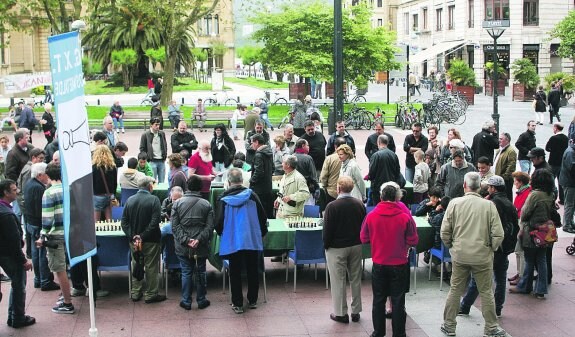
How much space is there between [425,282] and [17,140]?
7672 millimetres

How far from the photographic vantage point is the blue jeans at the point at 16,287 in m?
9.19

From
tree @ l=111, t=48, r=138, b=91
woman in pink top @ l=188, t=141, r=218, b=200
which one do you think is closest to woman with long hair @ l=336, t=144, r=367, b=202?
woman in pink top @ l=188, t=141, r=218, b=200

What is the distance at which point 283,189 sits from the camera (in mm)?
11820

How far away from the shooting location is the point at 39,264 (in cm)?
1095

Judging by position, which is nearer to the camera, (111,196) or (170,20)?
(111,196)

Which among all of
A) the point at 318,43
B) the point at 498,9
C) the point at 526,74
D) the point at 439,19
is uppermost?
the point at 439,19

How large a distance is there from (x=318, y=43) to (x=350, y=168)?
24.1 metres

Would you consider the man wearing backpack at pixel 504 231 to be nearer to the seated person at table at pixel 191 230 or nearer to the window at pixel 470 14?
the seated person at table at pixel 191 230

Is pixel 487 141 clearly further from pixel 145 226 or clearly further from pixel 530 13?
pixel 530 13

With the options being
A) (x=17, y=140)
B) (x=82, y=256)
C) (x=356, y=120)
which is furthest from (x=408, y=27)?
(x=82, y=256)

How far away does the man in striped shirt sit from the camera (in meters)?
9.73

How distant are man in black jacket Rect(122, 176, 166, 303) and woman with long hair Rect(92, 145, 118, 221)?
2.29m

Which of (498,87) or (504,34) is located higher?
(504,34)

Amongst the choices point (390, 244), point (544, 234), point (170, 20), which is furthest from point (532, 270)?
point (170, 20)
